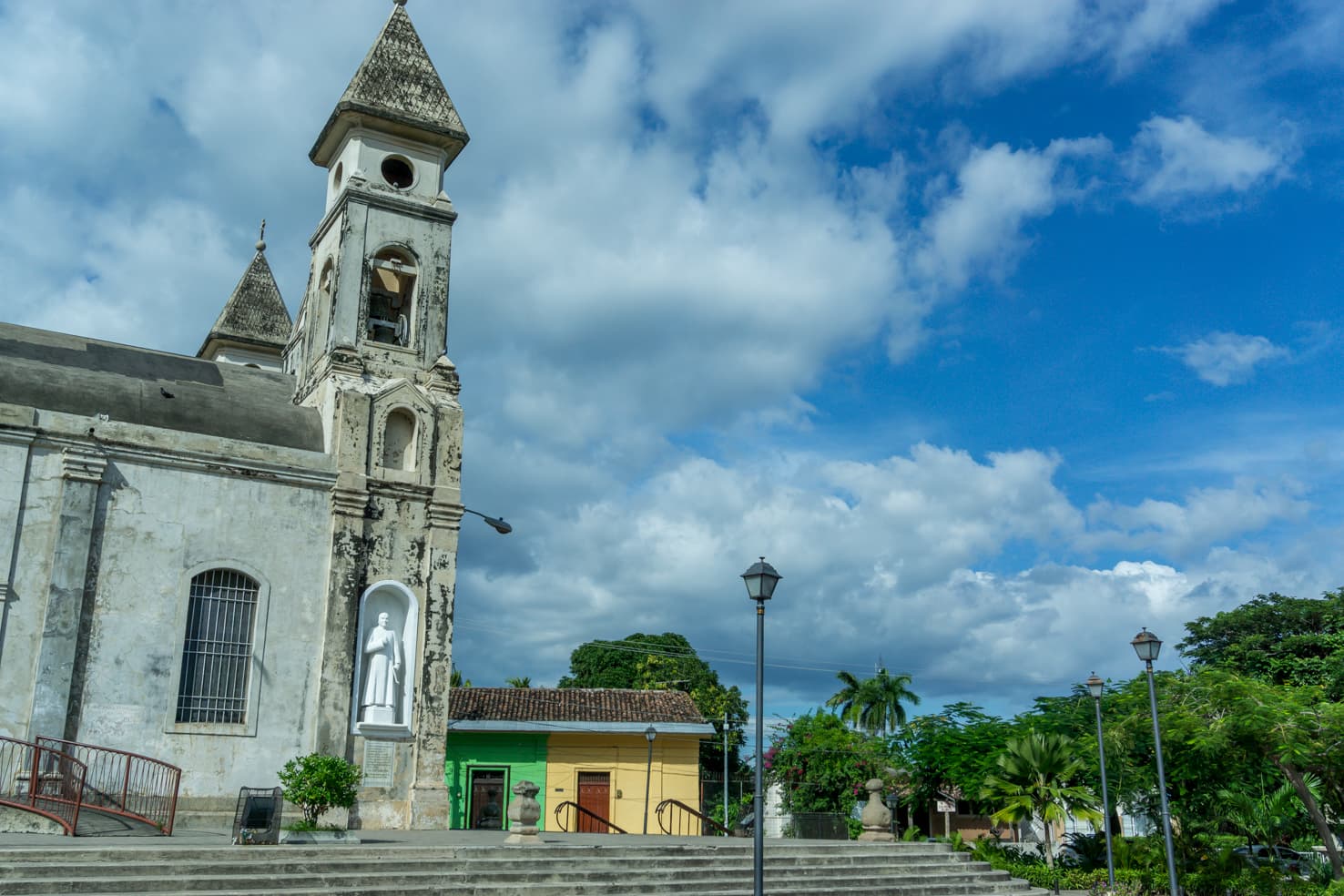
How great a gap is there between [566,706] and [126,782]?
16.1 metres

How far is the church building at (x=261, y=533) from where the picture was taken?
685 inches

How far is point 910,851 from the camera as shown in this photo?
1838 cm

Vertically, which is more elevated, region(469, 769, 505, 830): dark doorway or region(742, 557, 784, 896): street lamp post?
region(742, 557, 784, 896): street lamp post

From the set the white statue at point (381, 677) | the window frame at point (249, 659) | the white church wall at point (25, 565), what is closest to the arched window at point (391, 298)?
the window frame at point (249, 659)

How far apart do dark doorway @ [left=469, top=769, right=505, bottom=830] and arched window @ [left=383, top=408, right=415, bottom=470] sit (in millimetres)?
11614

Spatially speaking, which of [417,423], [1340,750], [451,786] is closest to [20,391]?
[417,423]

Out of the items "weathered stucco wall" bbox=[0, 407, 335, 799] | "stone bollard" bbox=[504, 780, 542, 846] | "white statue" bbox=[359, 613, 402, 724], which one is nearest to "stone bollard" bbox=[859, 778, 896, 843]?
"stone bollard" bbox=[504, 780, 542, 846]

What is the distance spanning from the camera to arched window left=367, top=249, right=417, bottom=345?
2262cm

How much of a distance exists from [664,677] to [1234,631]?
26.5 m

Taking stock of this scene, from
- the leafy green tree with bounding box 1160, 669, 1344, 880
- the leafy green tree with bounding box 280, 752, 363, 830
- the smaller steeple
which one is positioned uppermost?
the smaller steeple

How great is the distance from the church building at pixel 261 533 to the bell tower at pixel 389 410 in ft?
0.14

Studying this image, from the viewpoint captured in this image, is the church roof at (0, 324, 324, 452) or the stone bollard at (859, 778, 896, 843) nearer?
the church roof at (0, 324, 324, 452)

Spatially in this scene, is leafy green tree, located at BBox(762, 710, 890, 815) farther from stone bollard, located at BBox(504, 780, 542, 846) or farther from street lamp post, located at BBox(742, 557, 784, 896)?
street lamp post, located at BBox(742, 557, 784, 896)

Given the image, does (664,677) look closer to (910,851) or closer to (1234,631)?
(1234,631)
